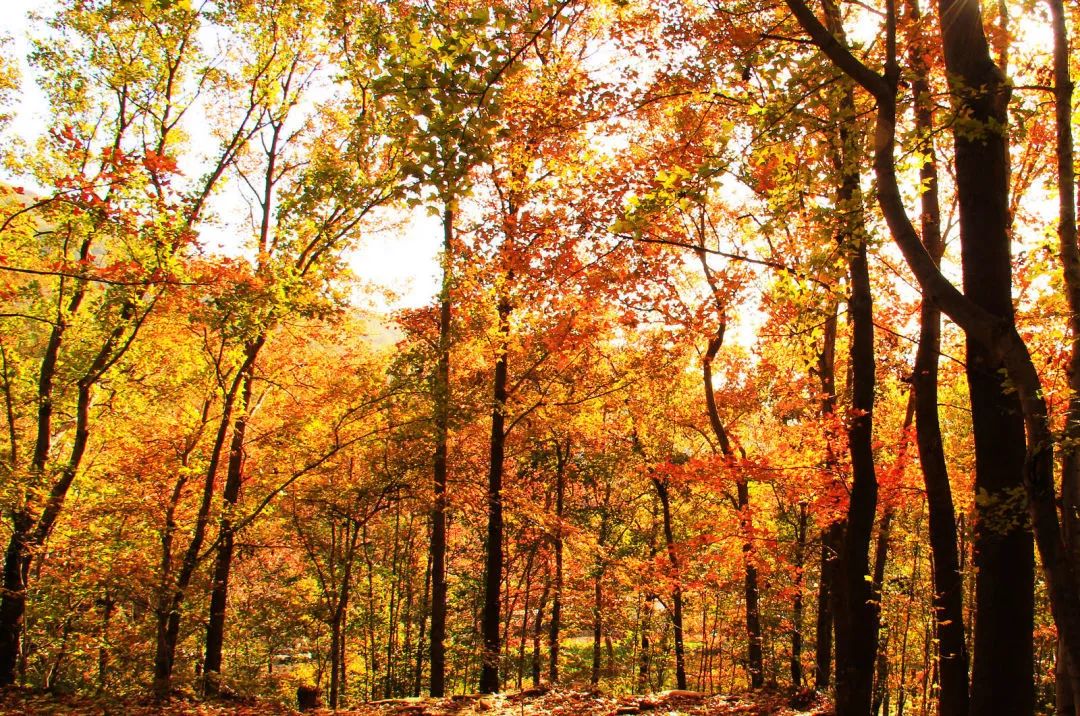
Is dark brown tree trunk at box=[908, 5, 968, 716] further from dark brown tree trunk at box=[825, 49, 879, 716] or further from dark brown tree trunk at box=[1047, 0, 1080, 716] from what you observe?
dark brown tree trunk at box=[1047, 0, 1080, 716]

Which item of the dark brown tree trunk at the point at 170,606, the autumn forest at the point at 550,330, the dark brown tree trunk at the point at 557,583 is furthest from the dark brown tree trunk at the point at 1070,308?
the dark brown tree trunk at the point at 557,583

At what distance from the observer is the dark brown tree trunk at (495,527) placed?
1135 cm

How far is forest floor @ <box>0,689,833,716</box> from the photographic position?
27.0 ft

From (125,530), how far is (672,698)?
9.18 meters

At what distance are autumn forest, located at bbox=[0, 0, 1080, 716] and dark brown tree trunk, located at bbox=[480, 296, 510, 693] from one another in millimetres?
76

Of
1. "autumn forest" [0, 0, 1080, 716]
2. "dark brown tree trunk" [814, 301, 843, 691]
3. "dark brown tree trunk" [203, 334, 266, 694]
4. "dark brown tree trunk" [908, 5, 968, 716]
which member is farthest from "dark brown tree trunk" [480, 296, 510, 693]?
"dark brown tree trunk" [908, 5, 968, 716]

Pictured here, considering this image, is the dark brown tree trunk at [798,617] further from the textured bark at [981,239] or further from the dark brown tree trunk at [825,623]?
the textured bark at [981,239]

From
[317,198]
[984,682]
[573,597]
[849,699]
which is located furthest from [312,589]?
[984,682]

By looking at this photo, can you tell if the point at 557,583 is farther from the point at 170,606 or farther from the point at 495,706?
the point at 170,606

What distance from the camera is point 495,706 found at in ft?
31.2

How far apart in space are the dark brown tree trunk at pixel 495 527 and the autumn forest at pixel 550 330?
3.0 inches

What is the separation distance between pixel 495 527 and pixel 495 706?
3165 mm

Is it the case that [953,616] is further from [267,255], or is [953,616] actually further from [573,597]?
[267,255]

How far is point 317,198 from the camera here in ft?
29.7
